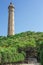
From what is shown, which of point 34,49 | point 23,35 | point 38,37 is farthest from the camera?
point 23,35

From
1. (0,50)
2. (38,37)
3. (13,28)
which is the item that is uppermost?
(13,28)

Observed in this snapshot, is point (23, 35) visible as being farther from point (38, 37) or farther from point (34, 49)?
point (34, 49)

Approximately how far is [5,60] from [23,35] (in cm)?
1483

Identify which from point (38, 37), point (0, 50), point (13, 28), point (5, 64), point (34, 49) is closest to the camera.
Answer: point (5, 64)

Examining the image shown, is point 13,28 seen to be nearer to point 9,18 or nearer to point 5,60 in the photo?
point 9,18

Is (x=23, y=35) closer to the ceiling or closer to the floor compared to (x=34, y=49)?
closer to the ceiling

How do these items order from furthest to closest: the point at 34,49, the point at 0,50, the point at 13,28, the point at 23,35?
1. the point at 13,28
2. the point at 23,35
3. the point at 34,49
4. the point at 0,50

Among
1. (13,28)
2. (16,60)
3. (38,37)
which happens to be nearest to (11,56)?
(16,60)

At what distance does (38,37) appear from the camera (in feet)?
126

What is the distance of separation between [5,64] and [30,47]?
680 cm

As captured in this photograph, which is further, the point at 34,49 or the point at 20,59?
the point at 34,49

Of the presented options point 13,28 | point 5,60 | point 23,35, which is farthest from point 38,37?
point 5,60

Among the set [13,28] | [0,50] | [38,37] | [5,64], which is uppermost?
[13,28]

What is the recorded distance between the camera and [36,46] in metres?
32.9
